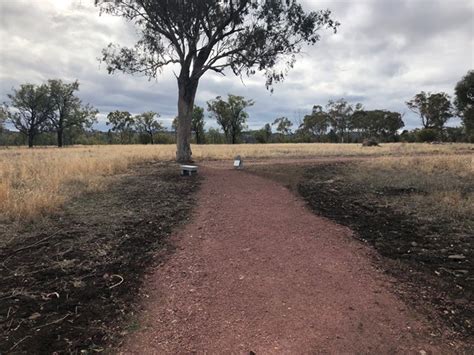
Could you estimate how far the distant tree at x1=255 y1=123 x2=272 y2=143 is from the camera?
74.6 m

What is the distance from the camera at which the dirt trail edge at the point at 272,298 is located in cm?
323

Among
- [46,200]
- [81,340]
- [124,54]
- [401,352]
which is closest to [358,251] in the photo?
[401,352]

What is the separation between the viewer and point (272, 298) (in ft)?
13.1

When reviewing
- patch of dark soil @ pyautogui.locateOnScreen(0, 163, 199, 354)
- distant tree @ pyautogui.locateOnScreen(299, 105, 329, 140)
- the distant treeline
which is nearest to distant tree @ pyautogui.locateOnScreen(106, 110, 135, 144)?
the distant treeline

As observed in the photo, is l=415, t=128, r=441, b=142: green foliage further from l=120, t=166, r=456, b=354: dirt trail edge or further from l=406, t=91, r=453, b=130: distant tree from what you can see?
l=120, t=166, r=456, b=354: dirt trail edge

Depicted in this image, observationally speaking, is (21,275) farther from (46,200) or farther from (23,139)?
(23,139)

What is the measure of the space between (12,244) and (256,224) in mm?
3957

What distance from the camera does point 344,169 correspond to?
590 inches

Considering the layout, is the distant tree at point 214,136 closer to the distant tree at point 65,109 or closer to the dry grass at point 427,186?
the distant tree at point 65,109

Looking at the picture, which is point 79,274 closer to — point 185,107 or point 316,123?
point 185,107

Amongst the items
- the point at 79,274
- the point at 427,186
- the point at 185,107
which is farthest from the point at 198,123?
the point at 79,274

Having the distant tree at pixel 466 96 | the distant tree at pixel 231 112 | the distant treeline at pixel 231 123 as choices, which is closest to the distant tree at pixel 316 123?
the distant treeline at pixel 231 123

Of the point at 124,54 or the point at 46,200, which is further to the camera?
the point at 124,54

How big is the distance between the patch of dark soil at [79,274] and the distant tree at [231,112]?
58.1m
